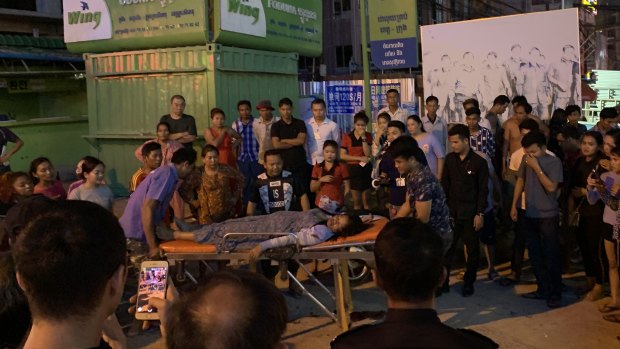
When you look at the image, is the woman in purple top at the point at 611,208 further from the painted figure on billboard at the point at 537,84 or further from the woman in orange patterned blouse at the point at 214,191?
the painted figure on billboard at the point at 537,84

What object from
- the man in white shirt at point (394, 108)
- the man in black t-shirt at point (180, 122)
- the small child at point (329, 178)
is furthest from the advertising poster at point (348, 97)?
the small child at point (329, 178)

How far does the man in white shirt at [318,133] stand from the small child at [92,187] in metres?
3.21

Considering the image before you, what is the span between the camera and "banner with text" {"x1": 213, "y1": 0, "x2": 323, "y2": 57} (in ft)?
34.6

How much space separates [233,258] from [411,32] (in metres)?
5.83

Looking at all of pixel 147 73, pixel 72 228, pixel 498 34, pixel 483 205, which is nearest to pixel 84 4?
pixel 147 73

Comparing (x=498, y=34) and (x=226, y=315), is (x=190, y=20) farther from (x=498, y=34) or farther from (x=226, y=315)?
(x=226, y=315)

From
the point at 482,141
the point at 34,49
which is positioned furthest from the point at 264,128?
the point at 34,49

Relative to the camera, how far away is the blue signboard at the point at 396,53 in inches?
418

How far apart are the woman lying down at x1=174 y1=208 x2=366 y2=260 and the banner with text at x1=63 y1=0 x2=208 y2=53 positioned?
5.09m

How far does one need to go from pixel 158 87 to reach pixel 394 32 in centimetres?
399

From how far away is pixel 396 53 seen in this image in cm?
1084

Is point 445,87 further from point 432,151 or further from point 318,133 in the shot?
point 432,151

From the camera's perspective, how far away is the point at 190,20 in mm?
10477

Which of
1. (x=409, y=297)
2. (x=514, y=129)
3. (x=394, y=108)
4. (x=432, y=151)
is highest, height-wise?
(x=394, y=108)
